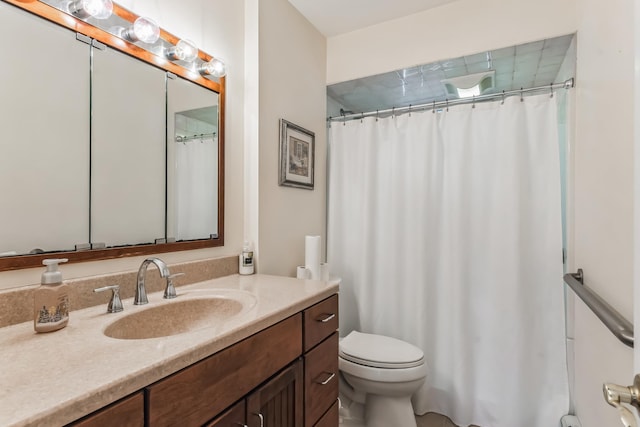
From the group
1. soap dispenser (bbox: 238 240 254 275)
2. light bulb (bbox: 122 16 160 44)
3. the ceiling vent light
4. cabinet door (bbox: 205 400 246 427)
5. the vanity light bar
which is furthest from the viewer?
the ceiling vent light

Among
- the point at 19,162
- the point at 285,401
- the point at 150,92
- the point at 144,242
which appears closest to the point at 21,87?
the point at 19,162

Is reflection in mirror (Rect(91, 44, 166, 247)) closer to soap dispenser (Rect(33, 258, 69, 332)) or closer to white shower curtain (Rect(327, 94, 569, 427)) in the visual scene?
soap dispenser (Rect(33, 258, 69, 332))

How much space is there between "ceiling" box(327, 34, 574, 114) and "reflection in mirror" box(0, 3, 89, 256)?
162 centimetres

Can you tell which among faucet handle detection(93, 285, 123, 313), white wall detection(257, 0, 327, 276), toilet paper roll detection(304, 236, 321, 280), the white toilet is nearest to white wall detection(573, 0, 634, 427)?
the white toilet

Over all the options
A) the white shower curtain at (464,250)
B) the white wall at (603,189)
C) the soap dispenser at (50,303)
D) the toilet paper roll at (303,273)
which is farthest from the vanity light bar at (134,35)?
the white wall at (603,189)

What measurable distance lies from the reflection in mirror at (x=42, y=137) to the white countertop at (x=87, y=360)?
0.26 m

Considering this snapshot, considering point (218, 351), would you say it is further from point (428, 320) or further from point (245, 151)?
point (428, 320)

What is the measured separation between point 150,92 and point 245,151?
521 mm

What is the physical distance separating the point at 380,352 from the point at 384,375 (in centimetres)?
13

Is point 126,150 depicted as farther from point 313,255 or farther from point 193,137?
point 313,255

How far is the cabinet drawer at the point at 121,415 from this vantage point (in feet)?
1.67

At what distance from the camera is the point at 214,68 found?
4.62ft

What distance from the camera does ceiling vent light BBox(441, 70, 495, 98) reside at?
81.1 inches

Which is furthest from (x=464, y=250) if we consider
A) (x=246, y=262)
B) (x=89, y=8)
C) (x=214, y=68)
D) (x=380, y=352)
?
(x=89, y=8)
